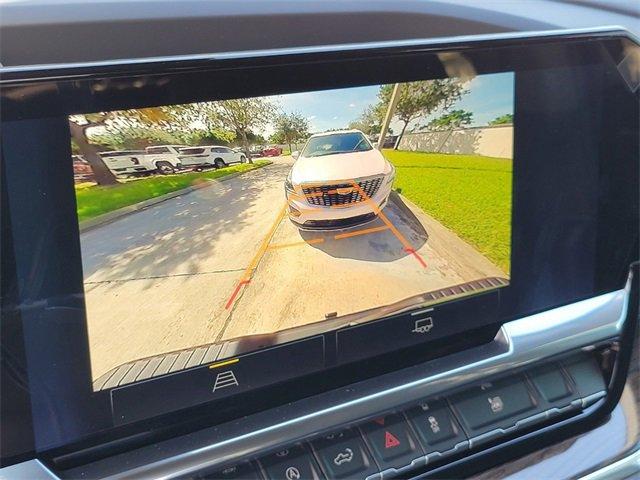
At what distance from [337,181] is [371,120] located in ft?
0.35

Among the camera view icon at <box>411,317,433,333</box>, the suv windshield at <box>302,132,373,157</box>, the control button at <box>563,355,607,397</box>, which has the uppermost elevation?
the suv windshield at <box>302,132,373,157</box>

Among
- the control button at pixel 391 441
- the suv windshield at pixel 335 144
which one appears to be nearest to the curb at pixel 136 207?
the suv windshield at pixel 335 144

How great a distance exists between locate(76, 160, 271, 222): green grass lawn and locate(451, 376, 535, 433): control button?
0.56 meters

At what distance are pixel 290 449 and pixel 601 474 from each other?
58 cm

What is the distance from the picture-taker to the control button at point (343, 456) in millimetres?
785

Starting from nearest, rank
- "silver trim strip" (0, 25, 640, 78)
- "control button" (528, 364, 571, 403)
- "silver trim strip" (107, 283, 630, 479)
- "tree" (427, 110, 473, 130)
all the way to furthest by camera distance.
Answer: "silver trim strip" (0, 25, 640, 78), "silver trim strip" (107, 283, 630, 479), "tree" (427, 110, 473, 130), "control button" (528, 364, 571, 403)

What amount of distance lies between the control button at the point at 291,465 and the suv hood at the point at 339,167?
40 cm

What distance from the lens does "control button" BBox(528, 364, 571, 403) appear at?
3.15ft

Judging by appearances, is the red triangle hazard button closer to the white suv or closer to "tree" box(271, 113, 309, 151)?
the white suv

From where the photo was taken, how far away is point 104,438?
2.35 ft

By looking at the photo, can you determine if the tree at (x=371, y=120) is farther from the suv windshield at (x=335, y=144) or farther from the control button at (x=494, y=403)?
the control button at (x=494, y=403)

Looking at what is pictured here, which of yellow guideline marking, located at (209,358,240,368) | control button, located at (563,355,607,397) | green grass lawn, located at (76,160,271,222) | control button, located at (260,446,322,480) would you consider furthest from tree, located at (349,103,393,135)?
control button, located at (563,355,607,397)

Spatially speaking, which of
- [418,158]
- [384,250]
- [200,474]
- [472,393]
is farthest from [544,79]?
[200,474]

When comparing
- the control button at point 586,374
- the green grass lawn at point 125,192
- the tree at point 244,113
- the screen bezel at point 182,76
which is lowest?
the control button at point 586,374
